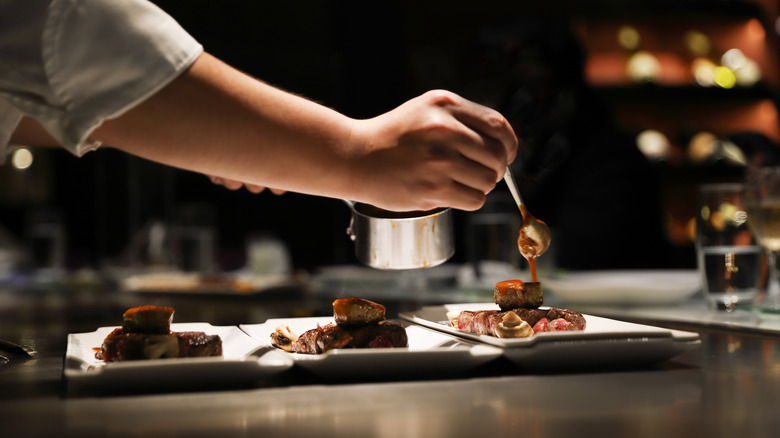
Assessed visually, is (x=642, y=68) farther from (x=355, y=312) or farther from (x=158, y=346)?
(x=158, y=346)

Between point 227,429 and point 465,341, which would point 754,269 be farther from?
point 227,429

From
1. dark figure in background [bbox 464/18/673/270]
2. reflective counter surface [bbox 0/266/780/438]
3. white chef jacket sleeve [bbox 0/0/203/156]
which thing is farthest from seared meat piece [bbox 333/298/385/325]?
dark figure in background [bbox 464/18/673/270]

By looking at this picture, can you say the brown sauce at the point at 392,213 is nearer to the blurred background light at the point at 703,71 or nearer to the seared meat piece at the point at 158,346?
the seared meat piece at the point at 158,346

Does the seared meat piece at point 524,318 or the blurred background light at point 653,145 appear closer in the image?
the seared meat piece at point 524,318

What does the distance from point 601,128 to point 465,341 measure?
305cm

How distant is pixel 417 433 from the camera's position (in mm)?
564

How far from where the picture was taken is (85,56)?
2.77 ft

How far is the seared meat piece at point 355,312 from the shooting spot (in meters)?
0.93

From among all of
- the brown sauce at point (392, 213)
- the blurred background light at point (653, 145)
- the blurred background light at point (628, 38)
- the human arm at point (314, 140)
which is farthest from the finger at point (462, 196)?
the blurred background light at point (628, 38)

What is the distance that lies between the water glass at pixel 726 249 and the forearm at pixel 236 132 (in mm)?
783

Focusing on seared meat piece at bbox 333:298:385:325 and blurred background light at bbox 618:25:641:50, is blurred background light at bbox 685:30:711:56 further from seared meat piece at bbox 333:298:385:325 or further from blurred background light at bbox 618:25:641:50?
seared meat piece at bbox 333:298:385:325

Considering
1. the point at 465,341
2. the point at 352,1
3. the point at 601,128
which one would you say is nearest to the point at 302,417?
the point at 465,341

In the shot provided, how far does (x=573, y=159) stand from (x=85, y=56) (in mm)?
3334

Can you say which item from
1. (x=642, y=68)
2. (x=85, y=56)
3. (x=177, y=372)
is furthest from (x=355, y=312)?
(x=642, y=68)
